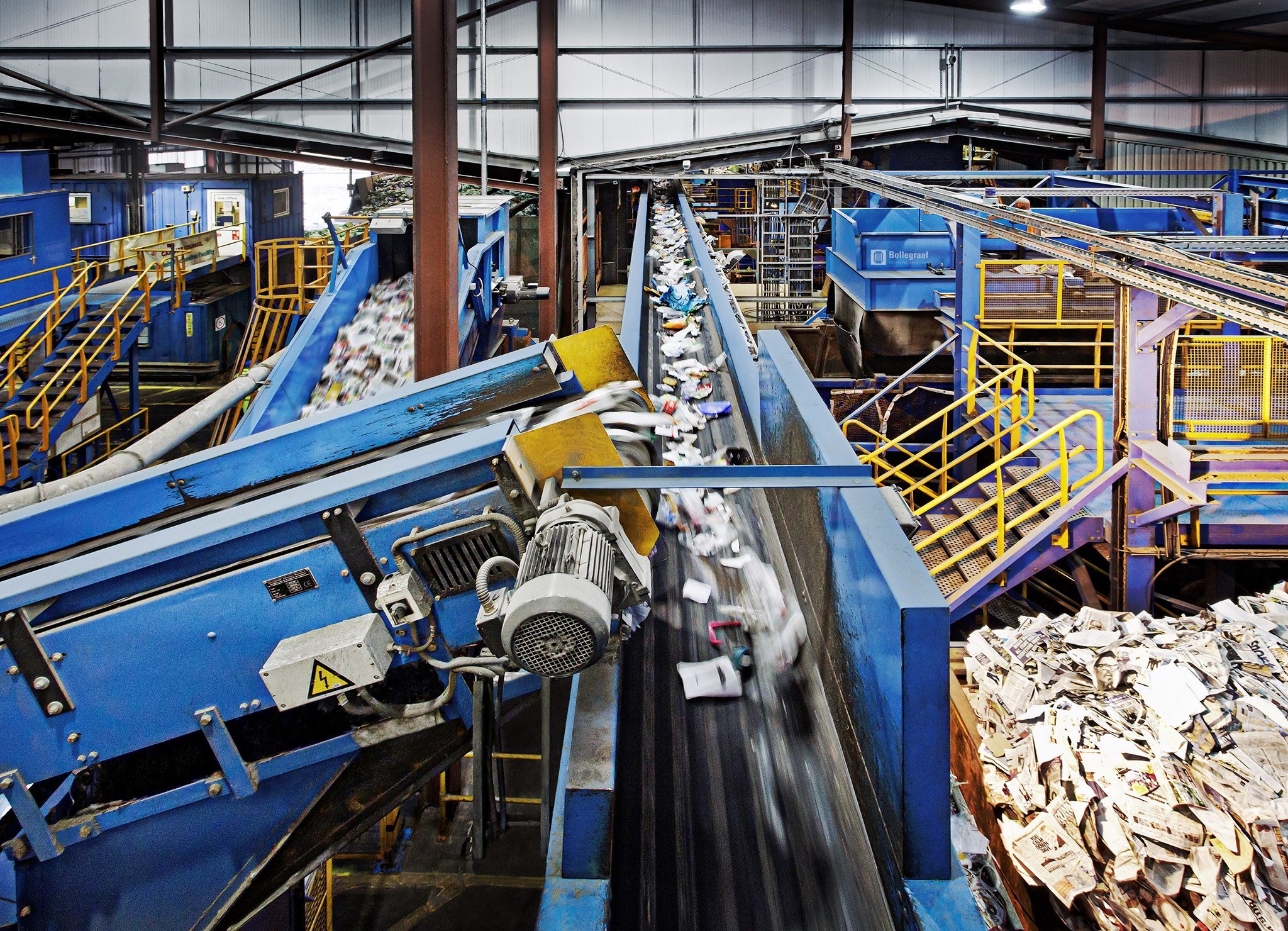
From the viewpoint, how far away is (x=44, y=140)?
16688 mm

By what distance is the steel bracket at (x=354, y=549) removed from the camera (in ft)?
7.50

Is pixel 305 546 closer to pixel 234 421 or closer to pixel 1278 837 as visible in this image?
pixel 1278 837

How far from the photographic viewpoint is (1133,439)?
17.3 feet

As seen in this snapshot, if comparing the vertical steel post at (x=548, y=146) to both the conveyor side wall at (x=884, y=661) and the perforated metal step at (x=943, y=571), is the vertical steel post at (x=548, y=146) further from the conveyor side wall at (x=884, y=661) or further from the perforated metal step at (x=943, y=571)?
the conveyor side wall at (x=884, y=661)

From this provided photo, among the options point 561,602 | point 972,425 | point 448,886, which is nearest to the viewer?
point 561,602

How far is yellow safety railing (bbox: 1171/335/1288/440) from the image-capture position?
20.3 feet

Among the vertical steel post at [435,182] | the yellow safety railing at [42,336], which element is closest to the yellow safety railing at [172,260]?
the yellow safety railing at [42,336]

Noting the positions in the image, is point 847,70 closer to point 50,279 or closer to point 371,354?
point 50,279

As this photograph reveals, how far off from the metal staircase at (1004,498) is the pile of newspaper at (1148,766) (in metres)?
0.78

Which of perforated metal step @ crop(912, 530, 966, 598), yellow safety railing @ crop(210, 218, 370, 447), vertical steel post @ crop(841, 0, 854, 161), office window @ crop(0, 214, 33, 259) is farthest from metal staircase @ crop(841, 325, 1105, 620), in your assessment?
office window @ crop(0, 214, 33, 259)

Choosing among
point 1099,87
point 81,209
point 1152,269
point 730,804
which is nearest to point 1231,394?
→ point 1152,269

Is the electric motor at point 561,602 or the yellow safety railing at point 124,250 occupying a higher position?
the yellow safety railing at point 124,250

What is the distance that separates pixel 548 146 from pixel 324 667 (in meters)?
8.26

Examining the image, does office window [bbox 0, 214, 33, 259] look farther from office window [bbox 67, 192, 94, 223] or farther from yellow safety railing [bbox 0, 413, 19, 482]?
office window [bbox 67, 192, 94, 223]
